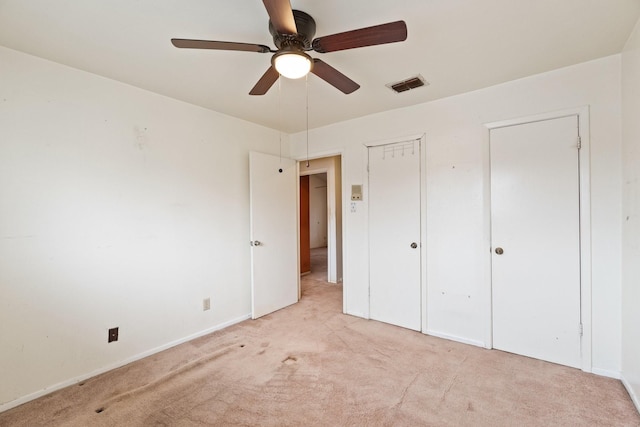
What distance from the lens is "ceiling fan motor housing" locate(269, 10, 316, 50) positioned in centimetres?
152

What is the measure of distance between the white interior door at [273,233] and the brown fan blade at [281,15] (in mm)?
2090

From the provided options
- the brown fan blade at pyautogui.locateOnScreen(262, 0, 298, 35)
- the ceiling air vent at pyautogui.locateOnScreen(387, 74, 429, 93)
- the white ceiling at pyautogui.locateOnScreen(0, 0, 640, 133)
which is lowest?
the brown fan blade at pyautogui.locateOnScreen(262, 0, 298, 35)

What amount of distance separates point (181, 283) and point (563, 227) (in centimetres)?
345

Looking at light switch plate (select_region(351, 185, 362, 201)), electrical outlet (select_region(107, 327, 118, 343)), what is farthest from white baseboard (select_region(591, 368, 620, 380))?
electrical outlet (select_region(107, 327, 118, 343))

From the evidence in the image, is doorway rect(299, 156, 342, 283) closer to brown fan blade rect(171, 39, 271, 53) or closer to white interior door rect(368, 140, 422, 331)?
white interior door rect(368, 140, 422, 331)

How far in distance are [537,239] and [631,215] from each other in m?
0.60

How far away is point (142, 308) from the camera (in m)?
2.53

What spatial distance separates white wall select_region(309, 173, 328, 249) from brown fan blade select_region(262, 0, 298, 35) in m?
8.13

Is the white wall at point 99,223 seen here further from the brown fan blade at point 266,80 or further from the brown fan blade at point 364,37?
the brown fan blade at point 364,37

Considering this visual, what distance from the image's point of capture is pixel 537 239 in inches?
94.3

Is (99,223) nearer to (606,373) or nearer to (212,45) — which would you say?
(212,45)

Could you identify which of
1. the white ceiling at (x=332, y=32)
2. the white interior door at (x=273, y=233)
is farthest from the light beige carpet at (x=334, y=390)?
the white ceiling at (x=332, y=32)

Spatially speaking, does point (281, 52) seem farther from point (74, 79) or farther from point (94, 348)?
point (94, 348)

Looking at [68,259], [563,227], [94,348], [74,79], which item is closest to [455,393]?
[563,227]
